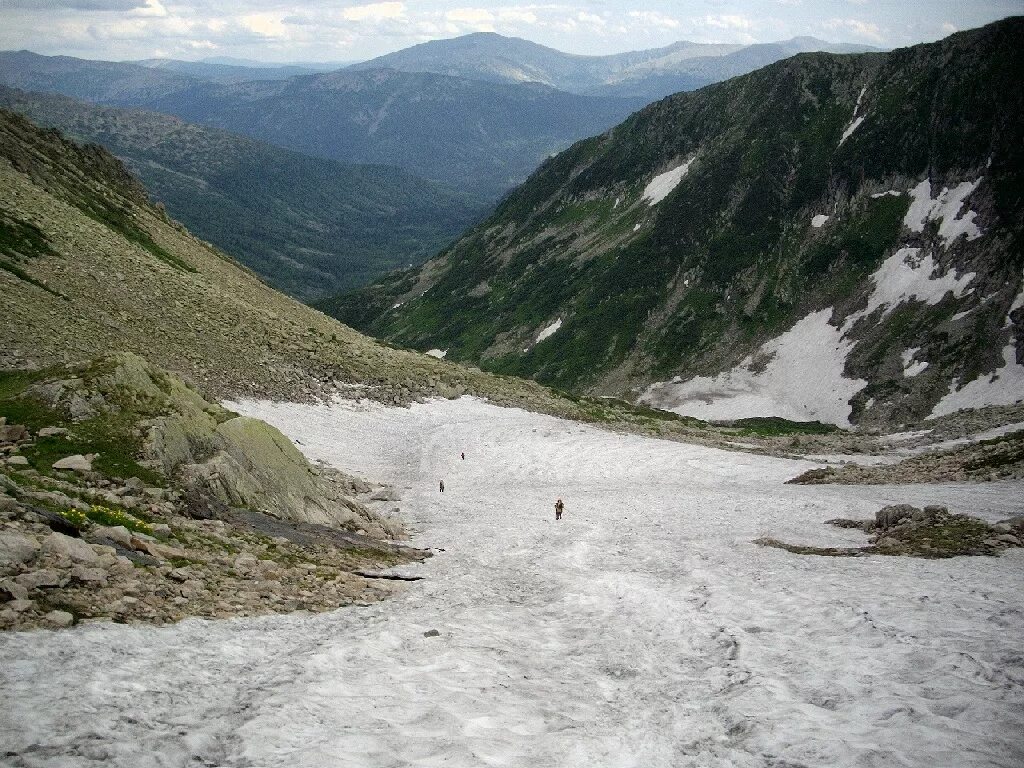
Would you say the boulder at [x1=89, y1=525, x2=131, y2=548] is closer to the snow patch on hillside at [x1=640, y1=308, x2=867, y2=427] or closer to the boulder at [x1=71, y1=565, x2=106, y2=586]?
the boulder at [x1=71, y1=565, x2=106, y2=586]

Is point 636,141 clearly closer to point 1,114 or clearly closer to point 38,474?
point 1,114

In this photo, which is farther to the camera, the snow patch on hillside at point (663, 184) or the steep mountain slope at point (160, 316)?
the snow patch on hillside at point (663, 184)

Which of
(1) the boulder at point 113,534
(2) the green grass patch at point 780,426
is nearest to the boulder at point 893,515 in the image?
(1) the boulder at point 113,534

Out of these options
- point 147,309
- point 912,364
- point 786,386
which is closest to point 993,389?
point 912,364

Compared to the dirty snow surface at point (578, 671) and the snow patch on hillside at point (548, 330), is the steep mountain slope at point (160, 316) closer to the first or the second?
the dirty snow surface at point (578, 671)

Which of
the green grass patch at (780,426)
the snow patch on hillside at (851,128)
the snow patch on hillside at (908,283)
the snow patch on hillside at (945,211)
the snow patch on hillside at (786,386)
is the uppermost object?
the snow patch on hillside at (851,128)
